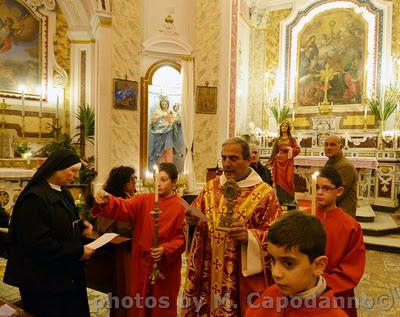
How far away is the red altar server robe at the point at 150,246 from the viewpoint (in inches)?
119

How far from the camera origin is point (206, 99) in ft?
30.1

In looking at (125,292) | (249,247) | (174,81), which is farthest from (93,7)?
(249,247)

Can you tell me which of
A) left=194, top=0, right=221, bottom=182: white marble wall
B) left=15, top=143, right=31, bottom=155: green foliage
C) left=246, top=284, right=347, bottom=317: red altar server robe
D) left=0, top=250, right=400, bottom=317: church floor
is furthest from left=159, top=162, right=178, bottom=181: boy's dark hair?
left=15, top=143, right=31, bottom=155: green foliage

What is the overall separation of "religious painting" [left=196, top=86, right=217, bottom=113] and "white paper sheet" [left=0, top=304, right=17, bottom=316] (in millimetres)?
7289

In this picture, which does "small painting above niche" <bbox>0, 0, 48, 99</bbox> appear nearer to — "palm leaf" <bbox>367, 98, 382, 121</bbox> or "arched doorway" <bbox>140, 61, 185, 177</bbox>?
"arched doorway" <bbox>140, 61, 185, 177</bbox>

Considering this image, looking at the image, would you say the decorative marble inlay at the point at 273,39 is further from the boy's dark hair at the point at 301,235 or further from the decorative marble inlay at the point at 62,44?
the boy's dark hair at the point at 301,235

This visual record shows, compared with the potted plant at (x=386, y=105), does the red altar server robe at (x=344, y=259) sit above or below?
below

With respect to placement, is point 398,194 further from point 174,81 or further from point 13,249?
point 13,249

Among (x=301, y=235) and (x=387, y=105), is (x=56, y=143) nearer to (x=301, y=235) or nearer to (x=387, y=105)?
(x=301, y=235)

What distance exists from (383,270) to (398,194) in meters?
5.34

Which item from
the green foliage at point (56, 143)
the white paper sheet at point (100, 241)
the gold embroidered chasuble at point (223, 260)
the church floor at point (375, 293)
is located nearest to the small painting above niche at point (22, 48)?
the green foliage at point (56, 143)

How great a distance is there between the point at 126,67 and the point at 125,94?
0.63 metres

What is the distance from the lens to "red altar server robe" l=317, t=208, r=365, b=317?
2.22 metres

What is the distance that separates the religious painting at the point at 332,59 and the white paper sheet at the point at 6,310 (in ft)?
37.4
